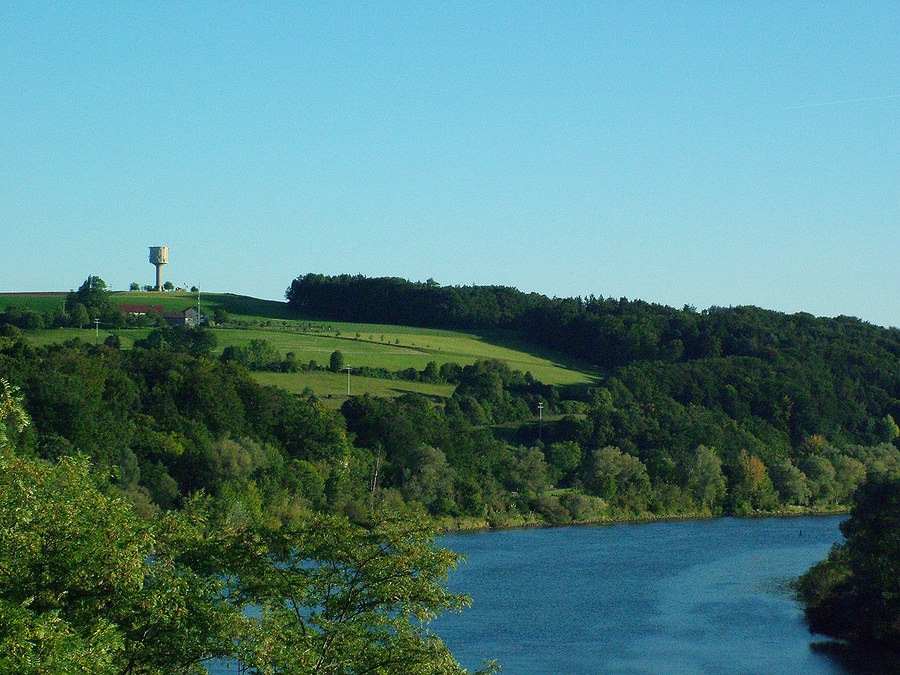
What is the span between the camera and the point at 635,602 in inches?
1560

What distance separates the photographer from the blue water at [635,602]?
32.0 m

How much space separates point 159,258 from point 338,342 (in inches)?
1555

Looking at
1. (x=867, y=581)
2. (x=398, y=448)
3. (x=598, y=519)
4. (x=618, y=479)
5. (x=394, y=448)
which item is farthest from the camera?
(x=618, y=479)

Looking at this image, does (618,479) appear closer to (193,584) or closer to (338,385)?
(338,385)

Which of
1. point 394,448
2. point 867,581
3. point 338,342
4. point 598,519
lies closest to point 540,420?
point 598,519

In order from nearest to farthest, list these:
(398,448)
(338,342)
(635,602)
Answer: (635,602)
(398,448)
(338,342)

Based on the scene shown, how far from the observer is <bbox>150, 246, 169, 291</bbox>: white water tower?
12019cm

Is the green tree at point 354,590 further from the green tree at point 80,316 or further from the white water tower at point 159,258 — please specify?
the white water tower at point 159,258

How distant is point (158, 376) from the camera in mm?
63969

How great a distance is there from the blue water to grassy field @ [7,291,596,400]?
22588 millimetres

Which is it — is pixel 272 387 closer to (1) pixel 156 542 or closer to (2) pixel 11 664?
(1) pixel 156 542

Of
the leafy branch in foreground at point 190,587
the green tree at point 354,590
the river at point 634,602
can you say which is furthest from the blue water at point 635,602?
the leafy branch in foreground at point 190,587

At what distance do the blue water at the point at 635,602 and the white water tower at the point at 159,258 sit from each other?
73.5 metres

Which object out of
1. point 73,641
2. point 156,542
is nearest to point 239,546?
point 156,542
